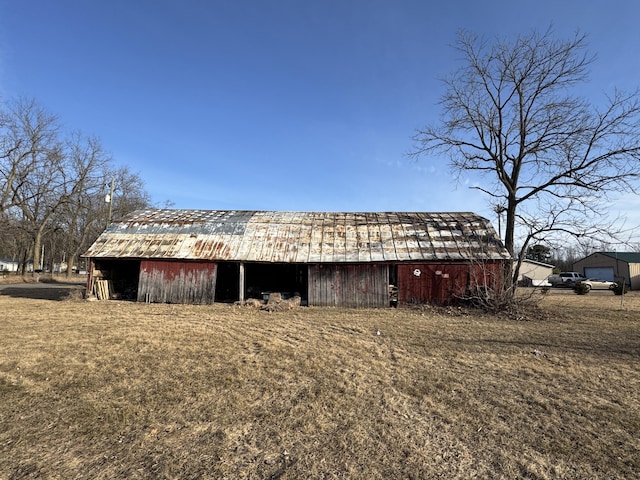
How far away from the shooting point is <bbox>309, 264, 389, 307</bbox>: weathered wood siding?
57.9 feet

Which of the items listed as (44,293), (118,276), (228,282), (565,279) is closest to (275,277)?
(228,282)

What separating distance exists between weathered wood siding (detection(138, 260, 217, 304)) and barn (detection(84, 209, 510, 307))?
0.05 meters

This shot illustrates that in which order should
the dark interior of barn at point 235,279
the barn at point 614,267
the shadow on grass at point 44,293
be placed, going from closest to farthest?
the shadow on grass at point 44,293 < the dark interior of barn at point 235,279 < the barn at point 614,267

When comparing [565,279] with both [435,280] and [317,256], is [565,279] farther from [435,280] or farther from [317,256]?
[317,256]

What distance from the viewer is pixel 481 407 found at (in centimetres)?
553

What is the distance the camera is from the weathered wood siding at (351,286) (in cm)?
1764

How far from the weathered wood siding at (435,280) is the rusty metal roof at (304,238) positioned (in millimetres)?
452

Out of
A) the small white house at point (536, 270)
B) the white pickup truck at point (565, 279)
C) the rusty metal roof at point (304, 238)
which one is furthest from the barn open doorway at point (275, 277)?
the white pickup truck at point (565, 279)

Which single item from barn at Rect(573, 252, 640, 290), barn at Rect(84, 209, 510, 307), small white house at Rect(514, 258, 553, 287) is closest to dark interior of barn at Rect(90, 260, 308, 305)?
barn at Rect(84, 209, 510, 307)

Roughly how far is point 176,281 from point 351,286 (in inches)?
339

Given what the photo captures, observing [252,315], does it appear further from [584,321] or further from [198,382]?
[584,321]

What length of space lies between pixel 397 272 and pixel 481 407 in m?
12.5

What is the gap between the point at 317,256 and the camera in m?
18.1

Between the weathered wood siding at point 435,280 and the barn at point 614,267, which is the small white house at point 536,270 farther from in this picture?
the weathered wood siding at point 435,280
